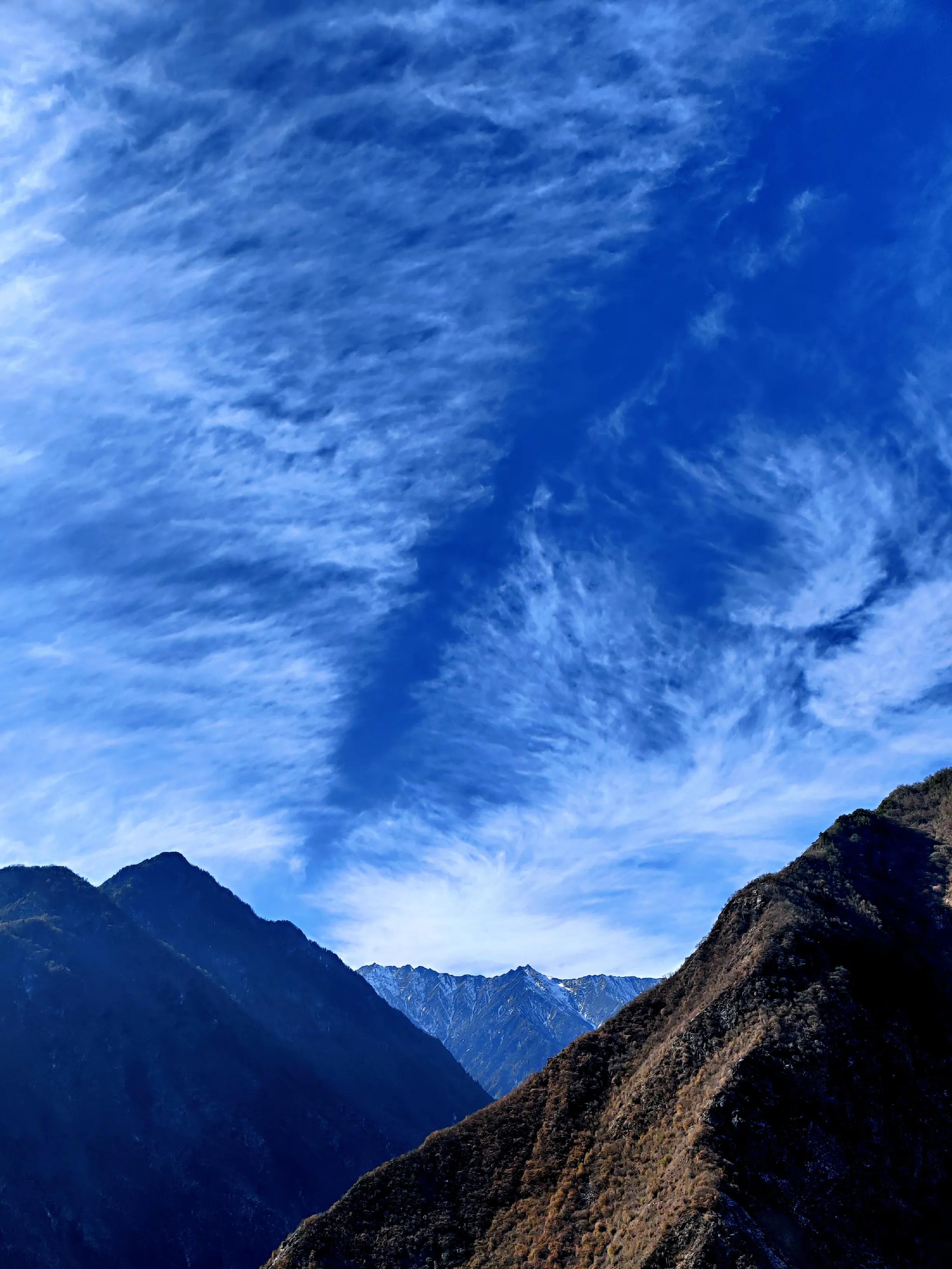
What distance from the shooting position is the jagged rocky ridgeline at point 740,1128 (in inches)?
1682

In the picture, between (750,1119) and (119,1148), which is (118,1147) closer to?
(119,1148)

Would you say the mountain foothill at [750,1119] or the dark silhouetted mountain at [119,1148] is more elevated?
the dark silhouetted mountain at [119,1148]

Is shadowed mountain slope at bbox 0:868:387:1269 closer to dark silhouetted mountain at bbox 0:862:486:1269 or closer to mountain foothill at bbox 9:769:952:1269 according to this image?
dark silhouetted mountain at bbox 0:862:486:1269

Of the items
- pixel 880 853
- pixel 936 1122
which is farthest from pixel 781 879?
pixel 936 1122

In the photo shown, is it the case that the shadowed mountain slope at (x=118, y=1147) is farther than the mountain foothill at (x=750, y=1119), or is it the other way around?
the shadowed mountain slope at (x=118, y=1147)

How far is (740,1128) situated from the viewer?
4522 centimetres

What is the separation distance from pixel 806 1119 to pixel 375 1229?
26.8m

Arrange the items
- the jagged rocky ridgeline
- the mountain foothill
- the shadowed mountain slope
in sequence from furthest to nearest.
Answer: the shadowed mountain slope < the mountain foothill < the jagged rocky ridgeline

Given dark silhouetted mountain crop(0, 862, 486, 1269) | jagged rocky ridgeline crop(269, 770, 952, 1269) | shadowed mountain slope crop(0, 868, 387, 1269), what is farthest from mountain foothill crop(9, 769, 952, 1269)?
dark silhouetted mountain crop(0, 862, 486, 1269)

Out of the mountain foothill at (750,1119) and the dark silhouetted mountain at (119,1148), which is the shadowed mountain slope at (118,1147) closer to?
the dark silhouetted mountain at (119,1148)

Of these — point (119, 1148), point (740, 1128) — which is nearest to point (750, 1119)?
point (740, 1128)

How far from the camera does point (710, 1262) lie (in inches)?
1468

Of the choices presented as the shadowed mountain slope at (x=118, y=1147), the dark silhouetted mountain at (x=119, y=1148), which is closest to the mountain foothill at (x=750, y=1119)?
the shadowed mountain slope at (x=118, y=1147)

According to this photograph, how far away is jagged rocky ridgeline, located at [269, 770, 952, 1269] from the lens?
4272 cm
